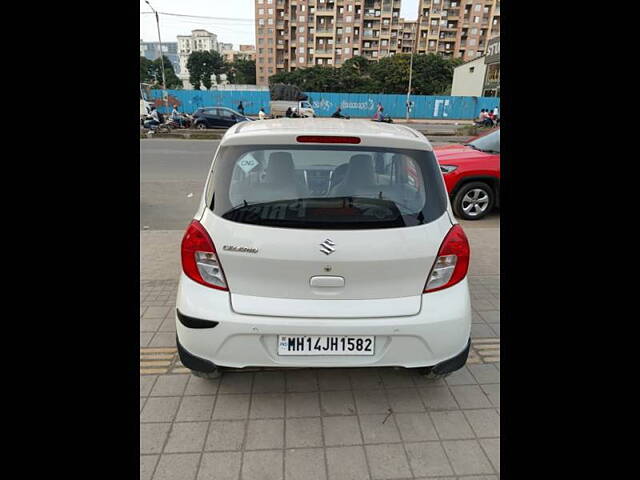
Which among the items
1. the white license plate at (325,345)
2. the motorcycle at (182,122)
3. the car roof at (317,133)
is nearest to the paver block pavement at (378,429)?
the white license plate at (325,345)

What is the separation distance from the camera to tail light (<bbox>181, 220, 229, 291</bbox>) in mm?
1986

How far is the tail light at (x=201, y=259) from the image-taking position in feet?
6.52

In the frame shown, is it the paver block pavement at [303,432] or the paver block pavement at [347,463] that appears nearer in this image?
the paver block pavement at [347,463]

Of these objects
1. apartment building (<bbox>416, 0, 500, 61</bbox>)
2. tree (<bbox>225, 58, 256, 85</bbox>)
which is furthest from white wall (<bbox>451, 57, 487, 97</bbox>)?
tree (<bbox>225, 58, 256, 85</bbox>)

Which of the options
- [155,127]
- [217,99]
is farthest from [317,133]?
[217,99]

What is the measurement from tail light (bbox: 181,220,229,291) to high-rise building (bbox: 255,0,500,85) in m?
85.6

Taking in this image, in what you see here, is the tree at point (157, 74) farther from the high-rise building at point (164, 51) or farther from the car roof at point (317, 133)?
the car roof at point (317, 133)

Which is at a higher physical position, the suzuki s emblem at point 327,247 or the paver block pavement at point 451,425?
the suzuki s emblem at point 327,247

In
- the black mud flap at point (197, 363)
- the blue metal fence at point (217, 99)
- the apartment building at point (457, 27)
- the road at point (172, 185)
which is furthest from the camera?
the apartment building at point (457, 27)

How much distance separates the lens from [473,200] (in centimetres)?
685

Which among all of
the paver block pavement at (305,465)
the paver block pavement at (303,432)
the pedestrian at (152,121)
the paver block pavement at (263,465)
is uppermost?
the pedestrian at (152,121)

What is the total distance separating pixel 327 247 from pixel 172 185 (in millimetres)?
7950

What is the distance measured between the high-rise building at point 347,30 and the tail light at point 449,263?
8554cm

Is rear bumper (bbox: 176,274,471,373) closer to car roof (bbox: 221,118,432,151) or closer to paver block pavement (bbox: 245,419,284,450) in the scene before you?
paver block pavement (bbox: 245,419,284,450)
